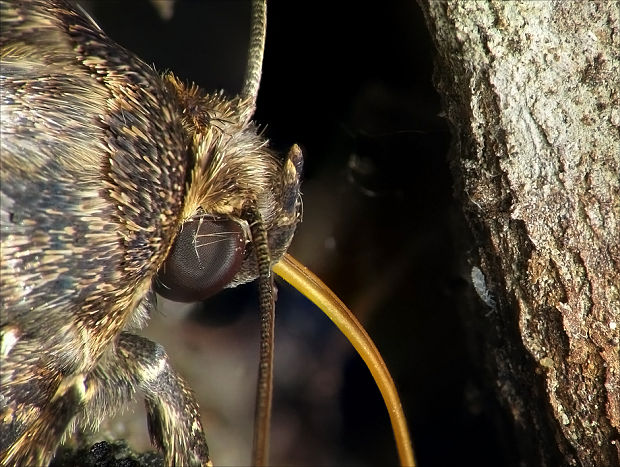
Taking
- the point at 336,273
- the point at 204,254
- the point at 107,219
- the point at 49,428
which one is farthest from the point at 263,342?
the point at 336,273

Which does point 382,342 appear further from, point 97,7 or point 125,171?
point 97,7

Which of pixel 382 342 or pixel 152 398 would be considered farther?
pixel 382 342

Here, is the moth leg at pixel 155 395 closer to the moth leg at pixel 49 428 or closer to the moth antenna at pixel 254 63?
the moth leg at pixel 49 428

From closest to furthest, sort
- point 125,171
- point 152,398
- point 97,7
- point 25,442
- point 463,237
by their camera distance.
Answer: point 125,171, point 25,442, point 152,398, point 463,237, point 97,7

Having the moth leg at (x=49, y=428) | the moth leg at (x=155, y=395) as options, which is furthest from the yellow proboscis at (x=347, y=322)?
the moth leg at (x=49, y=428)

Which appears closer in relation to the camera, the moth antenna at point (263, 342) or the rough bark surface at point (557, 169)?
the moth antenna at point (263, 342)

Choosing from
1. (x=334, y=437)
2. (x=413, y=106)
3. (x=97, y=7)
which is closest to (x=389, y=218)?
(x=413, y=106)
